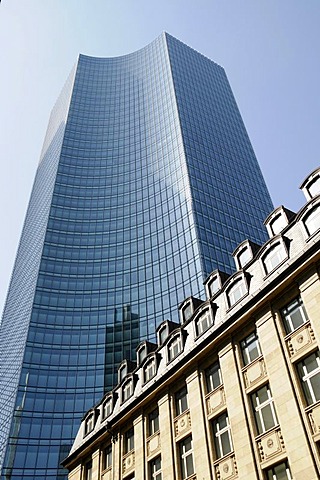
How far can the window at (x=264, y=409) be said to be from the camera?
813 inches

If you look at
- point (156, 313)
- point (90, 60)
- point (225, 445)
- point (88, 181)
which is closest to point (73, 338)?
point (156, 313)

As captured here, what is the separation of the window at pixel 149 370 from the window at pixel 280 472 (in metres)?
11.9

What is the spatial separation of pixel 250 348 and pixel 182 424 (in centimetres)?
613

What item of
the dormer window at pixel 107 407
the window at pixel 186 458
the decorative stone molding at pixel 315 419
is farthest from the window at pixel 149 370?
the decorative stone molding at pixel 315 419

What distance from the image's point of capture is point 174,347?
2981cm

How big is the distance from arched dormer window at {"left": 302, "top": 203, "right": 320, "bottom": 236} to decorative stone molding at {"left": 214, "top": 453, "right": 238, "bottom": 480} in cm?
1106

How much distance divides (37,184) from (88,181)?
32.9 metres

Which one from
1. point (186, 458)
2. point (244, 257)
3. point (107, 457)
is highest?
point (244, 257)

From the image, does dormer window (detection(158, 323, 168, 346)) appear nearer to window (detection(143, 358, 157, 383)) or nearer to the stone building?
the stone building

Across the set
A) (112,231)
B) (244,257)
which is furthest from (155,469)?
(112,231)

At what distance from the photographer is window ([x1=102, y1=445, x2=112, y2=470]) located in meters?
31.4

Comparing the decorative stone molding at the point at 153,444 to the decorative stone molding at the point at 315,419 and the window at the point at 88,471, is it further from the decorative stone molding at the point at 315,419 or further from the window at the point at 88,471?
the decorative stone molding at the point at 315,419

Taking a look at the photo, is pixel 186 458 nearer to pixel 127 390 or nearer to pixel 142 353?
pixel 127 390

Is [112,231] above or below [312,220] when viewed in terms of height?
above
